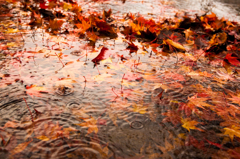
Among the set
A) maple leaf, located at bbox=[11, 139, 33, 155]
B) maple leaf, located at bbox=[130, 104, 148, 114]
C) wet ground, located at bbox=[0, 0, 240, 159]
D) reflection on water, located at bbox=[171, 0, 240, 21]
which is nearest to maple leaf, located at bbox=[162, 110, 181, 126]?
wet ground, located at bbox=[0, 0, 240, 159]

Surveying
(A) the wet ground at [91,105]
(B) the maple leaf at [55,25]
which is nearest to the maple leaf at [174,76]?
(A) the wet ground at [91,105]

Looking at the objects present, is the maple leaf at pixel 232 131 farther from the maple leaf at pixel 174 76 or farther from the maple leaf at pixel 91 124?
the maple leaf at pixel 91 124

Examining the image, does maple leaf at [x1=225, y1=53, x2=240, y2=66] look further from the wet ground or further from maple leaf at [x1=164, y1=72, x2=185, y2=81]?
maple leaf at [x1=164, y1=72, x2=185, y2=81]

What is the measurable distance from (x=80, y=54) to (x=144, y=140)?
1136 mm

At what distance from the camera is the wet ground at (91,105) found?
32.8 inches

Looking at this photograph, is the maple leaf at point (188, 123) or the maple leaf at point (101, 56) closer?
the maple leaf at point (188, 123)

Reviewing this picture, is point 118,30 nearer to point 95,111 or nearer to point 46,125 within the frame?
point 95,111

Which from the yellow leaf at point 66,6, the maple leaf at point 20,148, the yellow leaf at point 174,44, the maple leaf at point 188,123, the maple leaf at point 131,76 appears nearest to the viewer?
the maple leaf at point 20,148

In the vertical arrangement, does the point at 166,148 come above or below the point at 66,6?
below

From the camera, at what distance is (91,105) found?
1.10 meters

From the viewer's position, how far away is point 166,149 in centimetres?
86

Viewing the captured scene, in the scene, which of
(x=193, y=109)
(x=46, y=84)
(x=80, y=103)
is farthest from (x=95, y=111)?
(x=193, y=109)

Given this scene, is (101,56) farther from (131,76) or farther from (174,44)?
(174,44)

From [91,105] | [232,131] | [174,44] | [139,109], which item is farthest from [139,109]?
[174,44]
